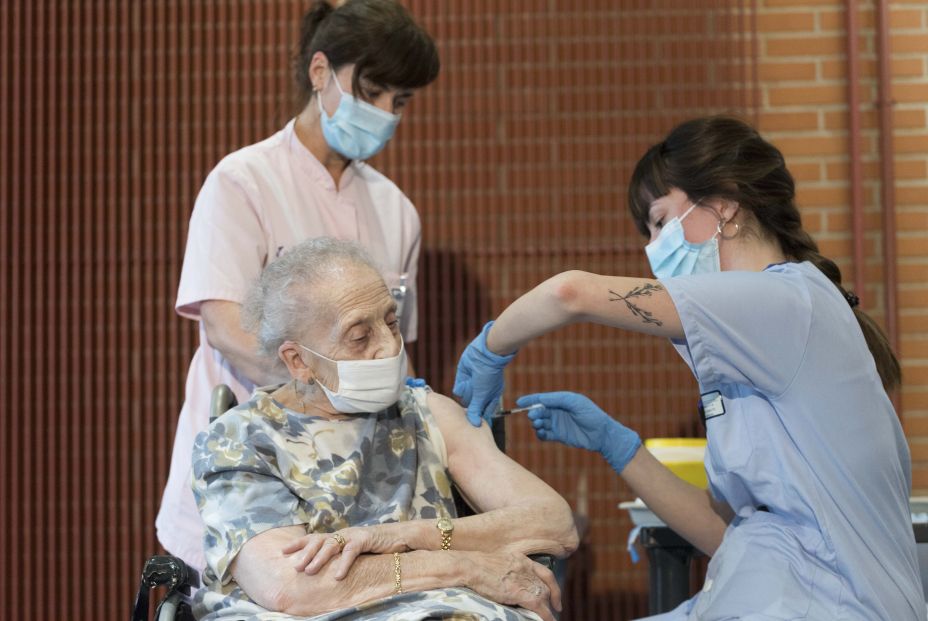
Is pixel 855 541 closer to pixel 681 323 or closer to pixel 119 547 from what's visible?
pixel 681 323

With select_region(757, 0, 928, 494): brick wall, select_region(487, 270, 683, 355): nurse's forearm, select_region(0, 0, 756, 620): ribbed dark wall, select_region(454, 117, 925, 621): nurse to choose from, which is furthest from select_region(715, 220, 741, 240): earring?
select_region(757, 0, 928, 494): brick wall

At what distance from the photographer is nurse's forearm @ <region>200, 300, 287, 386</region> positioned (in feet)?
8.11

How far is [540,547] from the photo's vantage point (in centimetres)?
207

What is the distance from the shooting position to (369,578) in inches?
75.0

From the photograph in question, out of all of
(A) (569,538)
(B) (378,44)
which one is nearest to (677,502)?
(A) (569,538)

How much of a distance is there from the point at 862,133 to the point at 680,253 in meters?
1.84

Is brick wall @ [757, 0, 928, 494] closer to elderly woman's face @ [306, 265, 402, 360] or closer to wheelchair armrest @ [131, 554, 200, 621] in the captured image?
elderly woman's face @ [306, 265, 402, 360]

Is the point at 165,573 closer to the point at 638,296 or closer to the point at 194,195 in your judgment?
the point at 638,296

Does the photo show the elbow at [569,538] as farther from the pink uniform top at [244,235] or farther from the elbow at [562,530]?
the pink uniform top at [244,235]

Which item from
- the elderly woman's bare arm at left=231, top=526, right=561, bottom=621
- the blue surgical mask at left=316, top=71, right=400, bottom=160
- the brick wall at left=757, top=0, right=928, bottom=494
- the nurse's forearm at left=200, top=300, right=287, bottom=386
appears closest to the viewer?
the elderly woman's bare arm at left=231, top=526, right=561, bottom=621

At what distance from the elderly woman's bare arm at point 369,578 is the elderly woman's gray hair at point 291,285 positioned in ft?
1.36

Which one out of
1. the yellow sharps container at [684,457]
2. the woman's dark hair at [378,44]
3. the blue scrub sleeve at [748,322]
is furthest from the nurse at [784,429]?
the woman's dark hair at [378,44]

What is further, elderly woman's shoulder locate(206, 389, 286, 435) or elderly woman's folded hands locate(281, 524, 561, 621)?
Answer: elderly woman's shoulder locate(206, 389, 286, 435)

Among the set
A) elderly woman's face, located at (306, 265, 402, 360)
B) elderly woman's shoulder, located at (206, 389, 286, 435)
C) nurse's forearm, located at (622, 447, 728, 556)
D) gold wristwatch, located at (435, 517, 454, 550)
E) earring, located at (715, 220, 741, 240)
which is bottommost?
nurse's forearm, located at (622, 447, 728, 556)
